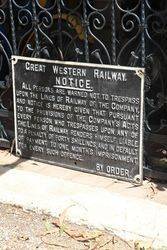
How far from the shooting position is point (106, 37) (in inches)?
203

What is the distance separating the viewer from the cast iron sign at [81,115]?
16.1 feet

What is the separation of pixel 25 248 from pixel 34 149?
144 centimetres

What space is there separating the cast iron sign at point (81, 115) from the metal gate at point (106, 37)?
110 mm

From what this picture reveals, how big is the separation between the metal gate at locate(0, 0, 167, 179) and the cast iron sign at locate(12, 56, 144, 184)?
11cm

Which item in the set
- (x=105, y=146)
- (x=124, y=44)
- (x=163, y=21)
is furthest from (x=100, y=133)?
(x=163, y=21)

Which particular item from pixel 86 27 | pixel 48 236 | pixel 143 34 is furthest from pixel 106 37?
pixel 48 236

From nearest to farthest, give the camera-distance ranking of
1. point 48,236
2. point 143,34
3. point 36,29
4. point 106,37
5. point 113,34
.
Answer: point 48,236
point 143,34
point 113,34
point 106,37
point 36,29

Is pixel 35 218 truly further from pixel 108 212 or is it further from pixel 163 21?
pixel 163 21

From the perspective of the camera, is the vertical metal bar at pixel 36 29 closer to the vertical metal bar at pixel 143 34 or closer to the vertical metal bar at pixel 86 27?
the vertical metal bar at pixel 86 27

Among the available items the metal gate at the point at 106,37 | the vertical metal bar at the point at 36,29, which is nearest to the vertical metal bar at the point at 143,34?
the metal gate at the point at 106,37

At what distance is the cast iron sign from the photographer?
4.89m

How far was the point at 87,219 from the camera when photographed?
4504 mm

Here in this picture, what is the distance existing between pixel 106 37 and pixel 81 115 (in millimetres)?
Answer: 672

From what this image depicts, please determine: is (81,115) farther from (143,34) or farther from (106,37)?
(143,34)
